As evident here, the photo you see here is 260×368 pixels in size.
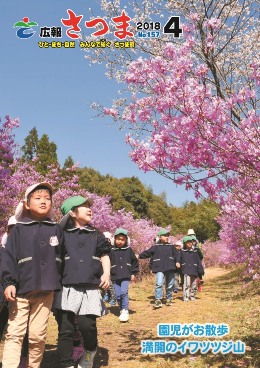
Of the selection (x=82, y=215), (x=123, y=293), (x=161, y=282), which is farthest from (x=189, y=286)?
(x=82, y=215)

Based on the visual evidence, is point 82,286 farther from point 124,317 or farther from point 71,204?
point 124,317

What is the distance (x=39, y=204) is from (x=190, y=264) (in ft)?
21.6

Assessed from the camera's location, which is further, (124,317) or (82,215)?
(124,317)

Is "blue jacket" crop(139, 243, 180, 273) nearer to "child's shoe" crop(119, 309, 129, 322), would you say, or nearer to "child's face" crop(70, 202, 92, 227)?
"child's shoe" crop(119, 309, 129, 322)

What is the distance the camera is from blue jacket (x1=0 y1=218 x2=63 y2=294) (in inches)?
139

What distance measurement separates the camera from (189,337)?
20.0ft

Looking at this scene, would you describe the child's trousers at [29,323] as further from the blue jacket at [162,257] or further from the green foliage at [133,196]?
the green foliage at [133,196]

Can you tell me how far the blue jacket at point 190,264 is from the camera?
9656 mm

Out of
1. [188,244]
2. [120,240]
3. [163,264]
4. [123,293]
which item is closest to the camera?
[123,293]

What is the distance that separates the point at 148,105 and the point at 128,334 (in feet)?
11.5

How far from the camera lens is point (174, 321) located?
7055mm

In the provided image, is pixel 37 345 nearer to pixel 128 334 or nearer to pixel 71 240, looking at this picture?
pixel 71 240

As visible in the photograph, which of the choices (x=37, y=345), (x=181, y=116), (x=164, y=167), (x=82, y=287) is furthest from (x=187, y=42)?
(x=37, y=345)

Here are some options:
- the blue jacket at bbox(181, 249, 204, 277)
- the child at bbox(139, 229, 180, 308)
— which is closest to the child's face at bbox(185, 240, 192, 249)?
the blue jacket at bbox(181, 249, 204, 277)
